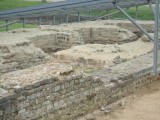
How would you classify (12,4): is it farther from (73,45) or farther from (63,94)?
(63,94)

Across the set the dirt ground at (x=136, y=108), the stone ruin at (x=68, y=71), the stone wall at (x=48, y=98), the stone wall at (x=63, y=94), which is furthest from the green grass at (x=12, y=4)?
the stone wall at (x=48, y=98)

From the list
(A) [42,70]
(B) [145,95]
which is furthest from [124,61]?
(A) [42,70]

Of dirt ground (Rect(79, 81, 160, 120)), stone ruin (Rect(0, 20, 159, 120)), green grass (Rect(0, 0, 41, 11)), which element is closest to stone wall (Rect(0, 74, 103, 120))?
stone ruin (Rect(0, 20, 159, 120))

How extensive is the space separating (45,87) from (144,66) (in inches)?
171

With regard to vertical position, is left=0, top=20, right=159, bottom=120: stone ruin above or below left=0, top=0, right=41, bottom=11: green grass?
below

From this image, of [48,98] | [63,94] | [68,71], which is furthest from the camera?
[68,71]

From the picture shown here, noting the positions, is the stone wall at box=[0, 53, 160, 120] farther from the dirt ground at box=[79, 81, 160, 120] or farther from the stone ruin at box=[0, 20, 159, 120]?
the dirt ground at box=[79, 81, 160, 120]

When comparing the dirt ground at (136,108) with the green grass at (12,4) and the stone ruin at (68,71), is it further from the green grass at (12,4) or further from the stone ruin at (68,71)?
the green grass at (12,4)

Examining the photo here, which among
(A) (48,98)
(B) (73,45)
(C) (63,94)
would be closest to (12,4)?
(B) (73,45)

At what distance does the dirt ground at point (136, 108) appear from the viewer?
9.30 metres

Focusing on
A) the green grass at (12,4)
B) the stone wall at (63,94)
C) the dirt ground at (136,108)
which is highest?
the green grass at (12,4)

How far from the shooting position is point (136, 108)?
9867mm

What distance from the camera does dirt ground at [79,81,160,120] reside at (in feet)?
30.5

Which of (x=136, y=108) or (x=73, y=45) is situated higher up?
(x=73, y=45)
